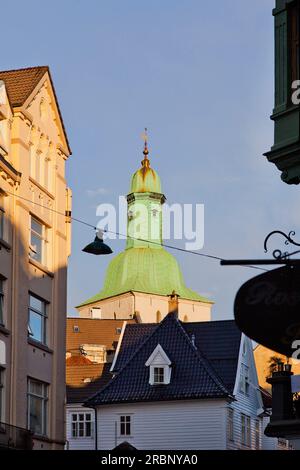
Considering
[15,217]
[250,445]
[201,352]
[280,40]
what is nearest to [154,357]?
[201,352]

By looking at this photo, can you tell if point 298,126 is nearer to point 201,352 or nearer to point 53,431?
point 53,431

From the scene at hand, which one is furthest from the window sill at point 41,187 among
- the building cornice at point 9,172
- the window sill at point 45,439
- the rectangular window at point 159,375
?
the rectangular window at point 159,375

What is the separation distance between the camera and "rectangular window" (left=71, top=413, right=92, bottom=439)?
63406 millimetres

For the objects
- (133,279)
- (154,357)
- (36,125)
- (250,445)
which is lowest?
(250,445)

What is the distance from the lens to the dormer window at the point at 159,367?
5756 cm

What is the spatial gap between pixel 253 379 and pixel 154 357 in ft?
24.2

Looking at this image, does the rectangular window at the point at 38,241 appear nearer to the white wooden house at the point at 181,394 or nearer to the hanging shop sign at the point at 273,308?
the white wooden house at the point at 181,394

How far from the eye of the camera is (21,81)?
125 feet

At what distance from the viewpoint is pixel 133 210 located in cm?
12925

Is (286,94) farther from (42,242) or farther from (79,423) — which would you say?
(79,423)

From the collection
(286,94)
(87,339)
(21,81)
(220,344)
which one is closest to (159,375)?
(220,344)

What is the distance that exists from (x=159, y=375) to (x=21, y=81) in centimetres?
2391

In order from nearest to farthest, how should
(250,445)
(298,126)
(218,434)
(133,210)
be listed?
1. (298,126)
2. (218,434)
3. (250,445)
4. (133,210)

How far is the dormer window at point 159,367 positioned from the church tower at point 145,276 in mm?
70440
